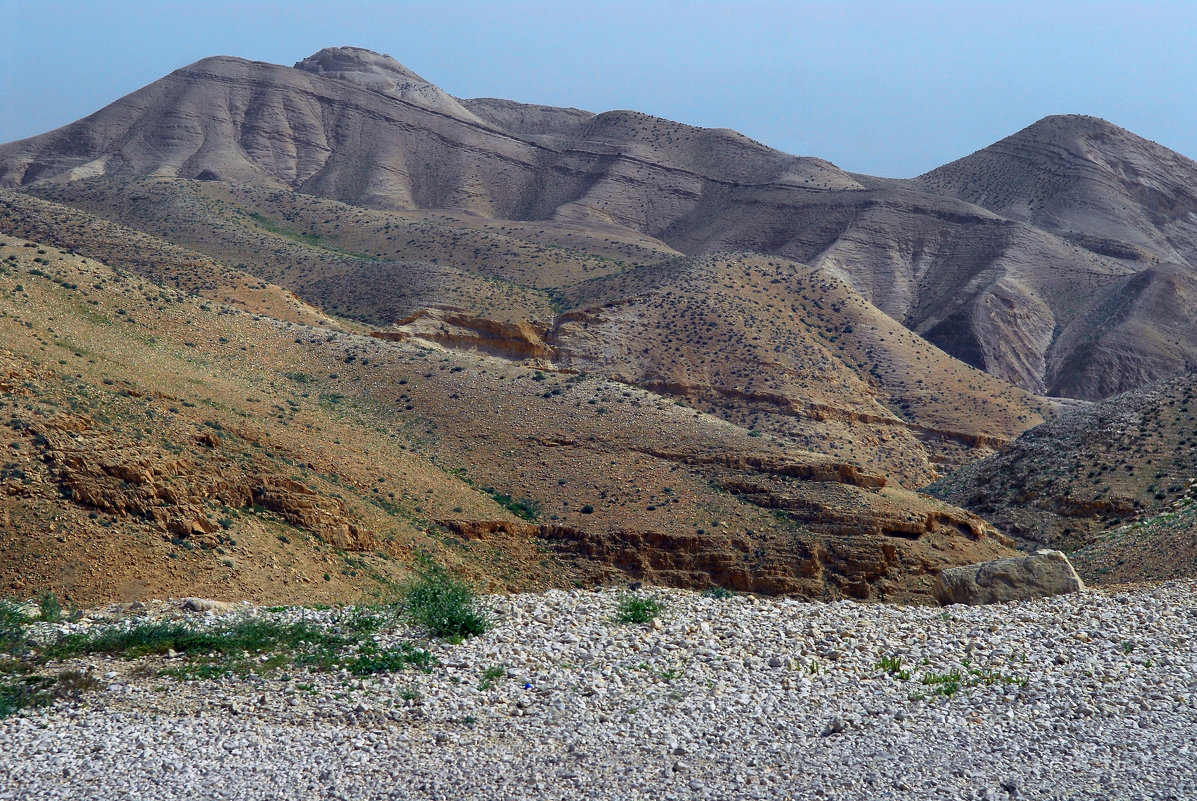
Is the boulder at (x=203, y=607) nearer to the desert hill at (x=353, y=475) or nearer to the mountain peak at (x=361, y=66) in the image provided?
the desert hill at (x=353, y=475)

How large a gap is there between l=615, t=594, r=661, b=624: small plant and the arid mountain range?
8242mm

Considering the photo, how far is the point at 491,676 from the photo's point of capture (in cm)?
1216

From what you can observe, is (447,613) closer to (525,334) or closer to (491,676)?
(491,676)

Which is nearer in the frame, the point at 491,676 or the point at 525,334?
the point at 491,676

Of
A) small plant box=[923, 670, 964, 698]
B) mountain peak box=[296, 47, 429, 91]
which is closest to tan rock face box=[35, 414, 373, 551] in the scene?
small plant box=[923, 670, 964, 698]

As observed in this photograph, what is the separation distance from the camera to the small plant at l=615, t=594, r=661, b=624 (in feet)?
46.4

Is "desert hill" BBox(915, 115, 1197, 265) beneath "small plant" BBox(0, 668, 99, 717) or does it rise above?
above

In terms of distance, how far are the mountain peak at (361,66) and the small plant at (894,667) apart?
11390 cm

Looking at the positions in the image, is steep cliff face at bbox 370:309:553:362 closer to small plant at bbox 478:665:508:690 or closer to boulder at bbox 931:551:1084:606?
boulder at bbox 931:551:1084:606

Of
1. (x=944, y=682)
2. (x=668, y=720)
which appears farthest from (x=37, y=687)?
(x=944, y=682)

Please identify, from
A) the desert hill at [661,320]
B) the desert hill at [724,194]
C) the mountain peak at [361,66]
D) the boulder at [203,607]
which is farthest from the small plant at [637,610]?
the mountain peak at [361,66]

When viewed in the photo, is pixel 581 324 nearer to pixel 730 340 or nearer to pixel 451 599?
pixel 730 340

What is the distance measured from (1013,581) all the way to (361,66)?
392 ft

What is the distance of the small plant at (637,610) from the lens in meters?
14.1
